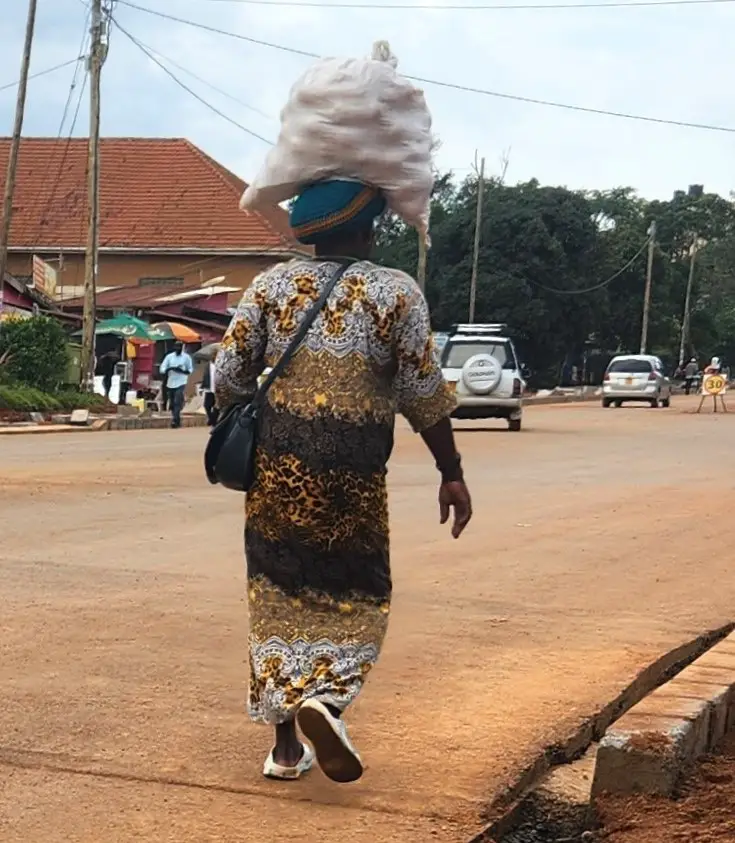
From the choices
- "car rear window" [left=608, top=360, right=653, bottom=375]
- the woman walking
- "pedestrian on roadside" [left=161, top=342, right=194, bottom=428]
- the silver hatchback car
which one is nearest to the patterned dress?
the woman walking

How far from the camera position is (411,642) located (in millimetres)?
6160

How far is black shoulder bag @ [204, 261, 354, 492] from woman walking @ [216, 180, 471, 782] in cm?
2

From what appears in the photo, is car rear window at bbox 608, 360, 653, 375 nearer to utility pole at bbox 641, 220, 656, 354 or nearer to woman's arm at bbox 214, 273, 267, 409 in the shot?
utility pole at bbox 641, 220, 656, 354

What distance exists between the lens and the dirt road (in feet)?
12.8

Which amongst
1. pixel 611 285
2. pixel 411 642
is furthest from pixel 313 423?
pixel 611 285

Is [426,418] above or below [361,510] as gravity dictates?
above

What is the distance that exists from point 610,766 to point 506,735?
0.51 m

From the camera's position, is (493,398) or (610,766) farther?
(493,398)

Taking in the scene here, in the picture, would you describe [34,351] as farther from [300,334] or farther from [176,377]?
[300,334]

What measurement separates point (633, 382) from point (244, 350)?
36897mm

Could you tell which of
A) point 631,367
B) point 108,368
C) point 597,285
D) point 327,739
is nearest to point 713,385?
point 631,367

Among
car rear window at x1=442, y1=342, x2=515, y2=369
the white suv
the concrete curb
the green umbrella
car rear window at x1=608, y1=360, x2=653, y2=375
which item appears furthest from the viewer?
car rear window at x1=608, y1=360, x2=653, y2=375

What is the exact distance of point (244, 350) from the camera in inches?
162

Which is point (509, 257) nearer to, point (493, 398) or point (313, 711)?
point (493, 398)
